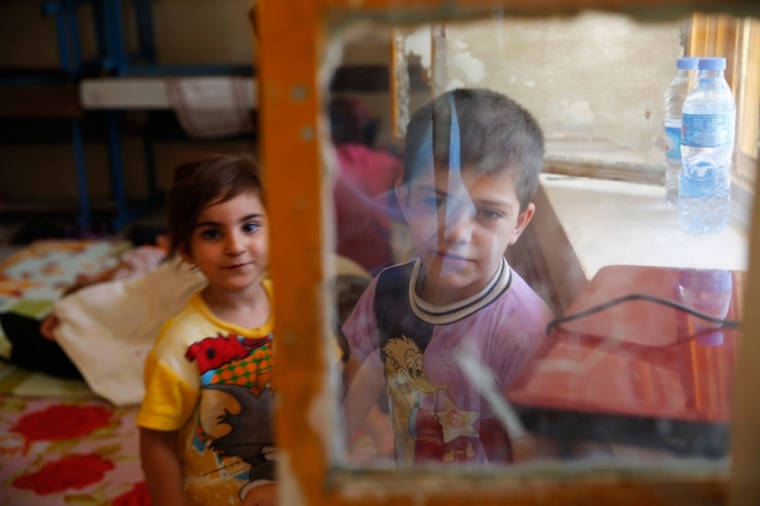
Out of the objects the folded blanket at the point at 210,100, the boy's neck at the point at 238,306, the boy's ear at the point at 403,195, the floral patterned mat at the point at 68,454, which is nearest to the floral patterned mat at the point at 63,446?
the floral patterned mat at the point at 68,454

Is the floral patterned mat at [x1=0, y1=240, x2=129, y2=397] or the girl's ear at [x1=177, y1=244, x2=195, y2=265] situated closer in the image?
the girl's ear at [x1=177, y1=244, x2=195, y2=265]

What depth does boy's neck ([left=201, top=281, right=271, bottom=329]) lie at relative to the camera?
108 cm

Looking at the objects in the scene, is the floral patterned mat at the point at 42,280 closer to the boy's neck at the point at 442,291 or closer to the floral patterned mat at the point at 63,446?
the floral patterned mat at the point at 63,446

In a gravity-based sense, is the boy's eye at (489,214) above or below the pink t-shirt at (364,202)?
below

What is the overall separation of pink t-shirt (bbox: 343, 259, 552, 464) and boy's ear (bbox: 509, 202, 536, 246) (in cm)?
3

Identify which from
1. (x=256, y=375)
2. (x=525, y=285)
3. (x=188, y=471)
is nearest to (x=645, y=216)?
(x=525, y=285)

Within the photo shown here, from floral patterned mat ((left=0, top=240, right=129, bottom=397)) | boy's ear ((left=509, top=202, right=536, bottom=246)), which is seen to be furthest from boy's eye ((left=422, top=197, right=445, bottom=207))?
floral patterned mat ((left=0, top=240, right=129, bottom=397))

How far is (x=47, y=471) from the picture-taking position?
1.41 metres

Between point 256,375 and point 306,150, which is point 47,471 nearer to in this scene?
point 256,375

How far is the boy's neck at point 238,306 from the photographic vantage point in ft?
3.54

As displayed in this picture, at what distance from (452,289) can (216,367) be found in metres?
0.42

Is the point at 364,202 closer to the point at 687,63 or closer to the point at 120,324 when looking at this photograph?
the point at 687,63

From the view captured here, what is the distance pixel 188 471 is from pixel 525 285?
0.58 metres

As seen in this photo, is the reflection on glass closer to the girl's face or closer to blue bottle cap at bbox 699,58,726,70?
blue bottle cap at bbox 699,58,726,70
